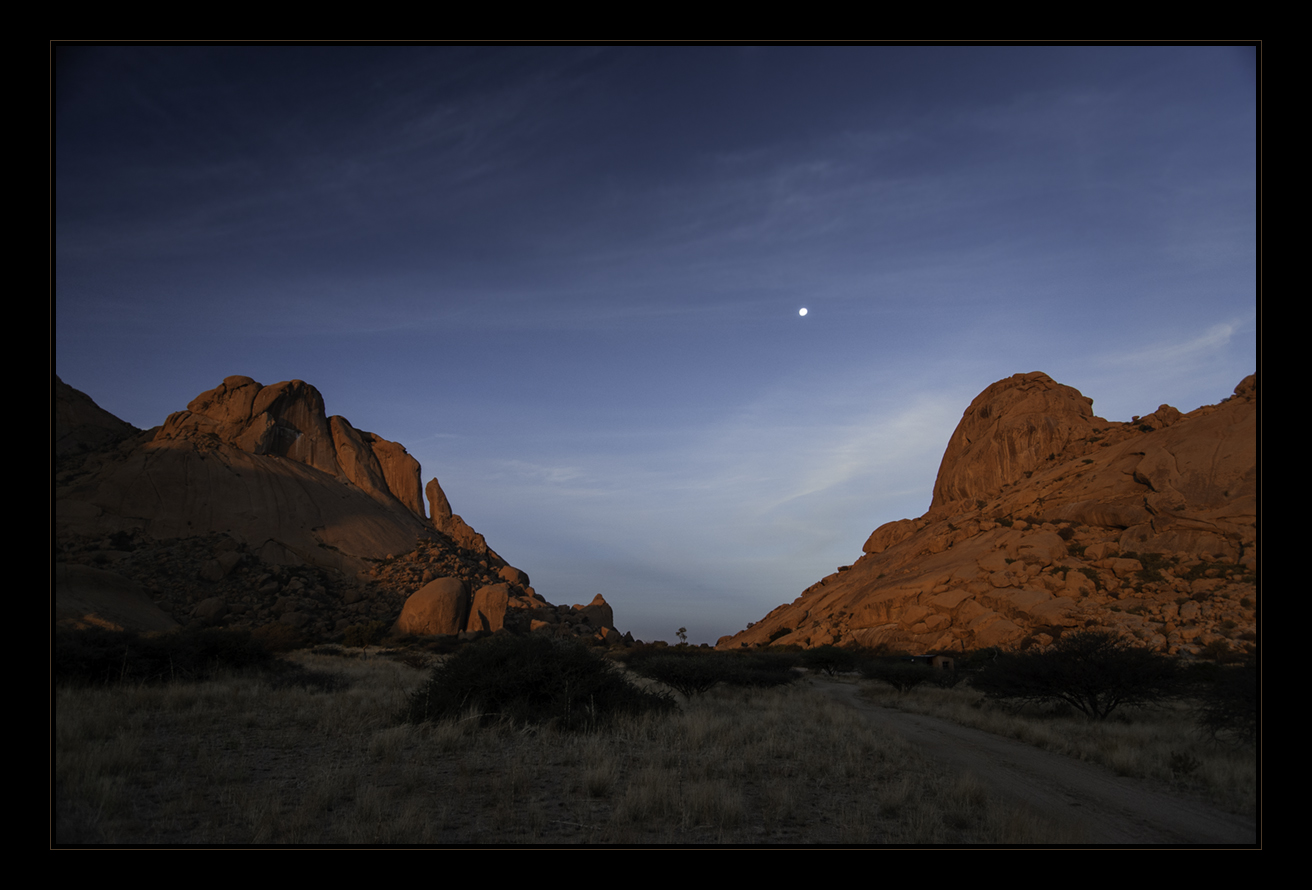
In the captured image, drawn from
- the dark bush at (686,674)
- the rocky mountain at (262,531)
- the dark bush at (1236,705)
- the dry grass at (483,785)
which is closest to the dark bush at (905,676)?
the dark bush at (686,674)

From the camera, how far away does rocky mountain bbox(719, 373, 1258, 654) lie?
41750 mm

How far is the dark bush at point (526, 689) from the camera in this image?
11844 millimetres

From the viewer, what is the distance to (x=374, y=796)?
6484 mm

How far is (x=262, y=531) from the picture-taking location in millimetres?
67312

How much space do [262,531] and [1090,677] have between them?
7464 cm

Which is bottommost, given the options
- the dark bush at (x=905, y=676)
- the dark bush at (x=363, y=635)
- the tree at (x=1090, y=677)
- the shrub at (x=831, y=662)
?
the shrub at (x=831, y=662)

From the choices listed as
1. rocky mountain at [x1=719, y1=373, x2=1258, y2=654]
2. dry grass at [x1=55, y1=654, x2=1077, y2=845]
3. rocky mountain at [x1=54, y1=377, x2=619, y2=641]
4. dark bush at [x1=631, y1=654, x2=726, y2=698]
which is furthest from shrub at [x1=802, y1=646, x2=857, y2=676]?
dry grass at [x1=55, y1=654, x2=1077, y2=845]

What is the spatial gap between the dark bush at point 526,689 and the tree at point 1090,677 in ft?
46.1

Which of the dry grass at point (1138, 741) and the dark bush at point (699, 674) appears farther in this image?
the dark bush at point (699, 674)

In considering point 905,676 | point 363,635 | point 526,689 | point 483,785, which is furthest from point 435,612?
point 483,785

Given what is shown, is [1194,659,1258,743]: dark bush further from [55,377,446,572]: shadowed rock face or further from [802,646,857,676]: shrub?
[55,377,446,572]: shadowed rock face

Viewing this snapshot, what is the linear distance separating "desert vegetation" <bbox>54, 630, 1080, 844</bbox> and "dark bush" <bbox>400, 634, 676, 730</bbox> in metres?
0.19

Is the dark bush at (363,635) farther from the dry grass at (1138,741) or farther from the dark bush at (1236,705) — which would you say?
the dark bush at (1236,705)
